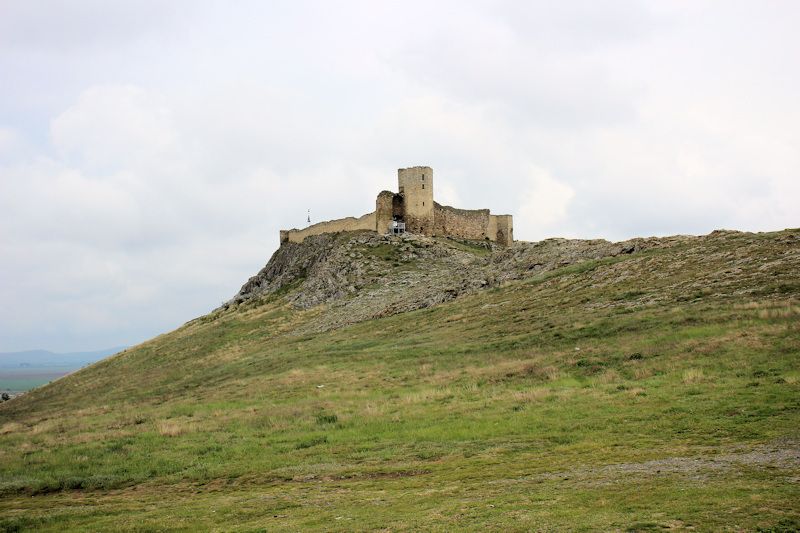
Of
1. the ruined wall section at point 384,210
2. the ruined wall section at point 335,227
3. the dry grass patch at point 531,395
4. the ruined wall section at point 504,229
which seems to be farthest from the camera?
the ruined wall section at point 504,229

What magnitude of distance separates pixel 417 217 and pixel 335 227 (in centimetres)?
1019

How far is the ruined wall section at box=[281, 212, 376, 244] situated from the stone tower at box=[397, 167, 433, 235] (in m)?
3.87

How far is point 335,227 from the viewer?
262ft

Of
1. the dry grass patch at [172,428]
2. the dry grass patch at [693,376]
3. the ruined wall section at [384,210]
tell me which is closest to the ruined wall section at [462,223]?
the ruined wall section at [384,210]

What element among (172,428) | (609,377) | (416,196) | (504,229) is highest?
(416,196)

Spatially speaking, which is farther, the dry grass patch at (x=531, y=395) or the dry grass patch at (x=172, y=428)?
the dry grass patch at (x=172, y=428)

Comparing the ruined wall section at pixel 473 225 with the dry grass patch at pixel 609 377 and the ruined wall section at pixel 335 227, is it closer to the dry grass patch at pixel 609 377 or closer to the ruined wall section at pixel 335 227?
the ruined wall section at pixel 335 227

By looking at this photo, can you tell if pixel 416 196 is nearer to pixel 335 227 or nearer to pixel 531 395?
pixel 335 227

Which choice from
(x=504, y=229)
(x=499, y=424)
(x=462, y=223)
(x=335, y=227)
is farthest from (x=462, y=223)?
(x=499, y=424)

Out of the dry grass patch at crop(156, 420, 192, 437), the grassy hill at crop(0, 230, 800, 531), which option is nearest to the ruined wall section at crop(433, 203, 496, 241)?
the grassy hill at crop(0, 230, 800, 531)

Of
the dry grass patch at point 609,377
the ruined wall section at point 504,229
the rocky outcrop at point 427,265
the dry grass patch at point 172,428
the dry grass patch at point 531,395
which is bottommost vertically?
the dry grass patch at point 172,428

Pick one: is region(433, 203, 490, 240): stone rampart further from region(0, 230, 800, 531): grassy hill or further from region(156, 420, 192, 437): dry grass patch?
region(156, 420, 192, 437): dry grass patch

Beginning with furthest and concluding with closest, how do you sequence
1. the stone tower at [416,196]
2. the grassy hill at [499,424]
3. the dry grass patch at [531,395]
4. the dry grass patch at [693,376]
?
the stone tower at [416,196]
the dry grass patch at [531,395]
the dry grass patch at [693,376]
the grassy hill at [499,424]

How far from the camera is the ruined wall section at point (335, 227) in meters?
76.6
